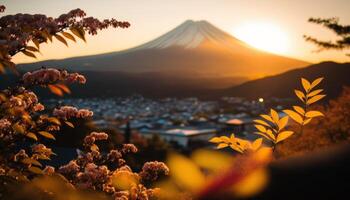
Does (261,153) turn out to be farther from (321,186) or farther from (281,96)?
(281,96)

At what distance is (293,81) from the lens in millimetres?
124188

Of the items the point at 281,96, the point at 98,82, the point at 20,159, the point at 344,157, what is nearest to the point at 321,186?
the point at 344,157

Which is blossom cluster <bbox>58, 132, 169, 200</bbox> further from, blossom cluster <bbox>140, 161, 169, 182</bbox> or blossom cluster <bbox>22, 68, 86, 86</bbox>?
blossom cluster <bbox>22, 68, 86, 86</bbox>

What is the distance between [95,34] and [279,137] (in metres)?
1.49

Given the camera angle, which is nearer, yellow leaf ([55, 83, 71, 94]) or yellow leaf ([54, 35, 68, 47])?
yellow leaf ([55, 83, 71, 94])

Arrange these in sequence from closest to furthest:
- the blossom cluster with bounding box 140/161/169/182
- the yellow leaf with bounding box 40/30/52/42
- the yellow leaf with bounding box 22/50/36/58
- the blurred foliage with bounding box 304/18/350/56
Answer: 1. the yellow leaf with bounding box 22/50/36/58
2. the yellow leaf with bounding box 40/30/52/42
3. the blossom cluster with bounding box 140/161/169/182
4. the blurred foliage with bounding box 304/18/350/56

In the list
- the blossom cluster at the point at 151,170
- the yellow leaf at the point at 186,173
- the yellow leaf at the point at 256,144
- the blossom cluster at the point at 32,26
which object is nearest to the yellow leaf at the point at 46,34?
the blossom cluster at the point at 32,26

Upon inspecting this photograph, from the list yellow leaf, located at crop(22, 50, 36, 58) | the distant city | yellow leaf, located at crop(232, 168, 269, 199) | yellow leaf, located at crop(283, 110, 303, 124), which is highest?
yellow leaf, located at crop(22, 50, 36, 58)

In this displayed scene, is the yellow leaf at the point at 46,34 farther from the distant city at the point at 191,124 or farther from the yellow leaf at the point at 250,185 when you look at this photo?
the yellow leaf at the point at 250,185

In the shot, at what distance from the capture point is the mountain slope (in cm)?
10788

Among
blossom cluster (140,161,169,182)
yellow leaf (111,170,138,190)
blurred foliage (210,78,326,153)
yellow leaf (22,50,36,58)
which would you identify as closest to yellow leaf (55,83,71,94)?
yellow leaf (22,50,36,58)

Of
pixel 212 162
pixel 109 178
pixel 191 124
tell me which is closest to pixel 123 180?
pixel 109 178

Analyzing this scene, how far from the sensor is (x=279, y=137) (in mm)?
2770

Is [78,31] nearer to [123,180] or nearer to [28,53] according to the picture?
[28,53]
